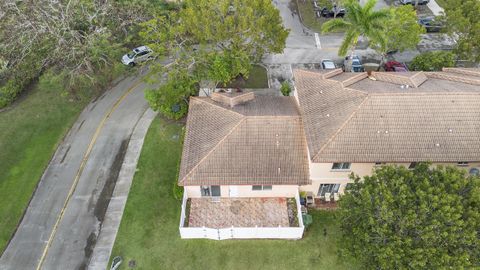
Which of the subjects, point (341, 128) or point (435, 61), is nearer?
point (341, 128)

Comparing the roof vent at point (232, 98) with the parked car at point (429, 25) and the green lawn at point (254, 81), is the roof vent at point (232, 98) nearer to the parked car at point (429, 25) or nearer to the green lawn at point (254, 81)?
the green lawn at point (254, 81)

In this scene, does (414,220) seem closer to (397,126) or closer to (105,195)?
(397,126)

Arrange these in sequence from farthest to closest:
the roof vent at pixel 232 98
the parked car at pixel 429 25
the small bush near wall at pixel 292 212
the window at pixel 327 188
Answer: the parked car at pixel 429 25 < the roof vent at pixel 232 98 < the window at pixel 327 188 < the small bush near wall at pixel 292 212

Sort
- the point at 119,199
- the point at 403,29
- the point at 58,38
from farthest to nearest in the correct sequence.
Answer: the point at 403,29 < the point at 58,38 < the point at 119,199

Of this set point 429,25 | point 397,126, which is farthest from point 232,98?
point 429,25

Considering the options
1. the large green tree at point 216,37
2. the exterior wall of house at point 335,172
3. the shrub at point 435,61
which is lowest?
the exterior wall of house at point 335,172

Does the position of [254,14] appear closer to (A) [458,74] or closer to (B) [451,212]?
(A) [458,74]

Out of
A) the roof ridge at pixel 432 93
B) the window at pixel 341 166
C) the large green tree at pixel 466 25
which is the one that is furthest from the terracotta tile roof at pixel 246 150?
the large green tree at pixel 466 25
